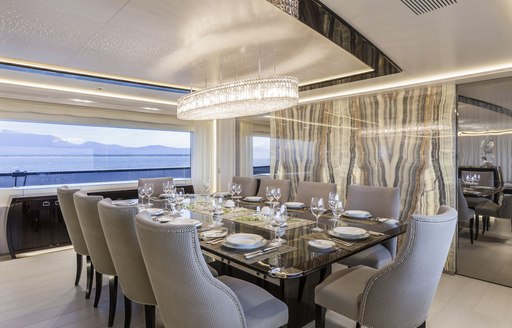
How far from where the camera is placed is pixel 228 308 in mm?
1350

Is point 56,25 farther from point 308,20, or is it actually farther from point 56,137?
point 56,137

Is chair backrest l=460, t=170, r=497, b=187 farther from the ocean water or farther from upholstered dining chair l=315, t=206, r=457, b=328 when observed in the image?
the ocean water

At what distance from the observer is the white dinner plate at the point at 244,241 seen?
1.71 m

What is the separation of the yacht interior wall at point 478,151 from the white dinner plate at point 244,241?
108 inches

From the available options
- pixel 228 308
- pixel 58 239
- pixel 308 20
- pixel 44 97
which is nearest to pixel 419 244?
pixel 228 308

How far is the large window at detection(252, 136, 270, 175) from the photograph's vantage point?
5465mm

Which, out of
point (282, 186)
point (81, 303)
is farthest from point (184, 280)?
point (282, 186)

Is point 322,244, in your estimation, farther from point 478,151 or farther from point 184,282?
point 478,151

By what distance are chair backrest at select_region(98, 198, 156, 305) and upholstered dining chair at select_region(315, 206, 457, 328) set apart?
1.23 metres

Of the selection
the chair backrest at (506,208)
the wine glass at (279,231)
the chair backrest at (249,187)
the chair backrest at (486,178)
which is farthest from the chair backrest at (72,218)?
the chair backrest at (506,208)

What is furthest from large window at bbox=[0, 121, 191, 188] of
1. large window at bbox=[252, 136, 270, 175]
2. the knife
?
the knife

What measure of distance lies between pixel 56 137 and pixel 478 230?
6015 millimetres

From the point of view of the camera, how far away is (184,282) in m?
1.28

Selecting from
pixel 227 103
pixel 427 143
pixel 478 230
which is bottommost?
pixel 478 230
